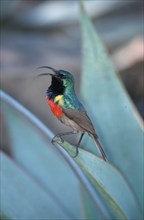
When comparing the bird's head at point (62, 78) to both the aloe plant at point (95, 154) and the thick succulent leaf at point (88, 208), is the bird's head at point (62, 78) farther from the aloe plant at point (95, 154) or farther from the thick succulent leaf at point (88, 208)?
the thick succulent leaf at point (88, 208)

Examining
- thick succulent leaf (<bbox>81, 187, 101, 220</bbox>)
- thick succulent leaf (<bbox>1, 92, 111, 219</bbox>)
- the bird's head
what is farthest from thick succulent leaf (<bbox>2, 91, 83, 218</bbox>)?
the bird's head

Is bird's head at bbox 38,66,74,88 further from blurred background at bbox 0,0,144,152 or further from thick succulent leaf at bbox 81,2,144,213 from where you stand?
blurred background at bbox 0,0,144,152

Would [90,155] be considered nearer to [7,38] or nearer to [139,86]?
[139,86]

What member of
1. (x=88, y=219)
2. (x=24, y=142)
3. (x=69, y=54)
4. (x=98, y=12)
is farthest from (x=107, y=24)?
(x=88, y=219)

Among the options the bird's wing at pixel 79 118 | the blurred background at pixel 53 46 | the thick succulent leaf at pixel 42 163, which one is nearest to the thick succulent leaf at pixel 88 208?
the thick succulent leaf at pixel 42 163

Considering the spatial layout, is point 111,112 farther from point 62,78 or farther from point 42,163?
point 62,78
